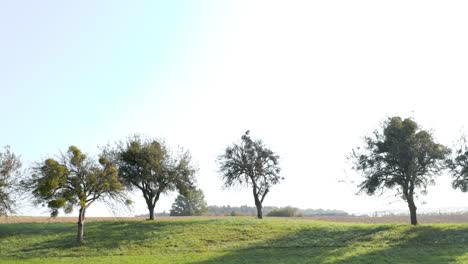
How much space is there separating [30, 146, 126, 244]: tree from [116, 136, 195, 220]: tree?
1045 centimetres

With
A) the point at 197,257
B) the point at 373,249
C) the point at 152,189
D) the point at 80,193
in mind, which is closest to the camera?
the point at 197,257

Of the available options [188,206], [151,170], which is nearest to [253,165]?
[151,170]

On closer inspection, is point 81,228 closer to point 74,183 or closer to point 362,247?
point 74,183

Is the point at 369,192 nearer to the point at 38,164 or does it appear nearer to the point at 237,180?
the point at 237,180

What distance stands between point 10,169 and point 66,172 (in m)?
7.67

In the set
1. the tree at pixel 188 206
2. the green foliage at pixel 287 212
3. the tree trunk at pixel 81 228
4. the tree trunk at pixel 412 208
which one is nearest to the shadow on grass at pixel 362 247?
the tree trunk at pixel 412 208

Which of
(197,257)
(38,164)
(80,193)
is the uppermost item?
(38,164)

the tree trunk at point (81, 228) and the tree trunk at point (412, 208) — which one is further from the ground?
the tree trunk at point (412, 208)

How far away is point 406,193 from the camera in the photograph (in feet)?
160

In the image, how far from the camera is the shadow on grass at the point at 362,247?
32156mm

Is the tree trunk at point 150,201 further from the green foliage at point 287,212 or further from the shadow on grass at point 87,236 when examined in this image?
the green foliage at point 287,212

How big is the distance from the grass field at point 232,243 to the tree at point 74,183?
11.0 ft

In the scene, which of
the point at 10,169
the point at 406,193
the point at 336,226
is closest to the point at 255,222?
the point at 336,226

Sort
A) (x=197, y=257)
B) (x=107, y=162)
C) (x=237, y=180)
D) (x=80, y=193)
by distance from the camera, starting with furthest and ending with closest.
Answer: (x=237, y=180) < (x=107, y=162) < (x=80, y=193) < (x=197, y=257)
